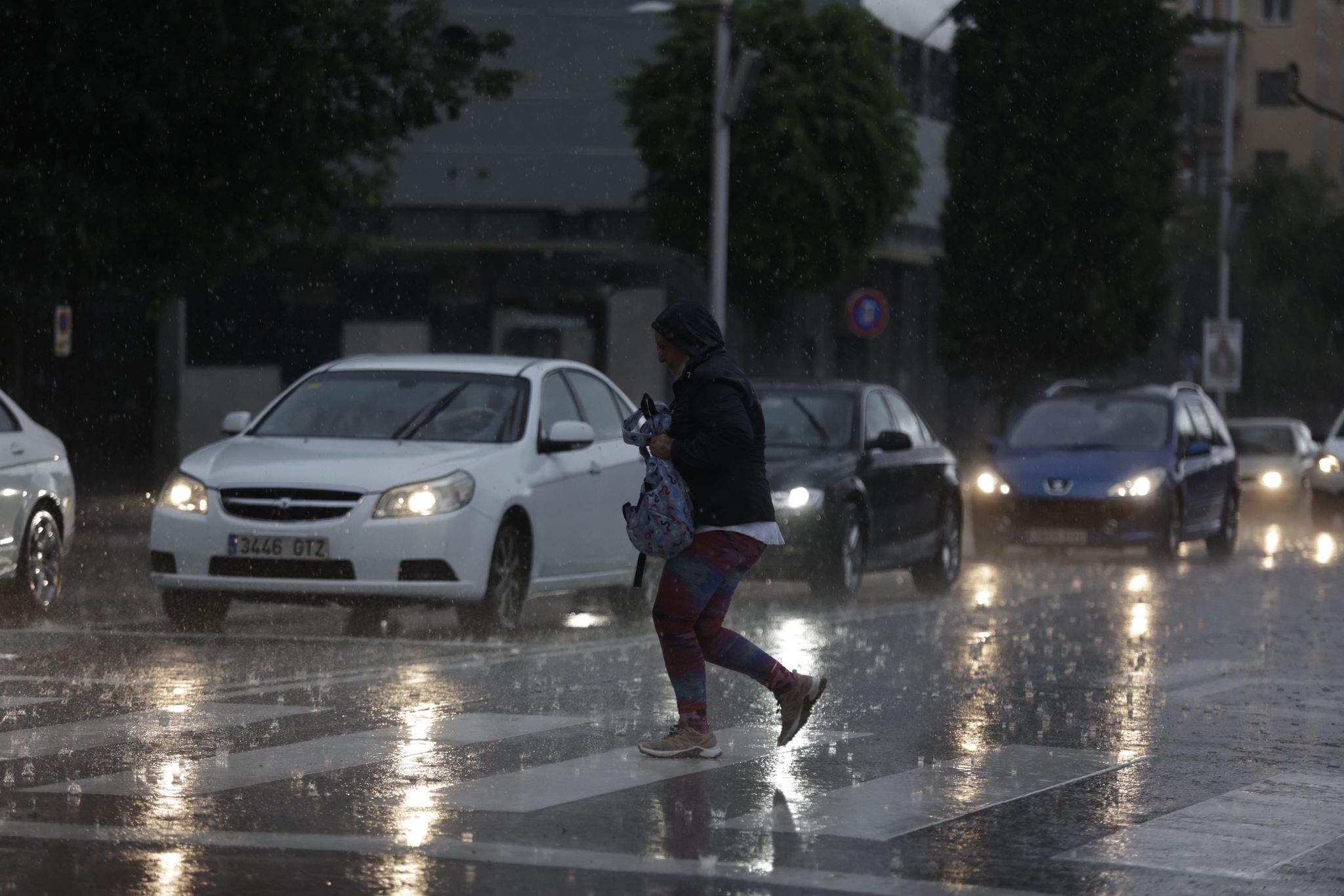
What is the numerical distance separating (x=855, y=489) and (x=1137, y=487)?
537 cm

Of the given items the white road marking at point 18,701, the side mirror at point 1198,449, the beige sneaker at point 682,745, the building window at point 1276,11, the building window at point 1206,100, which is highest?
the building window at point 1276,11

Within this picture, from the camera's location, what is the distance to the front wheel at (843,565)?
55.2 feet

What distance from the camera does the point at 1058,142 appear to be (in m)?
43.3

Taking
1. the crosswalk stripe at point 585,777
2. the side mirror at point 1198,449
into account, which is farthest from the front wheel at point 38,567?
the side mirror at point 1198,449

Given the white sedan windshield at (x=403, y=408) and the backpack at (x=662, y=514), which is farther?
the white sedan windshield at (x=403, y=408)

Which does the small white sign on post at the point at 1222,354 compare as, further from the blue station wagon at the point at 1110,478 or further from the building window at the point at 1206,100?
the building window at the point at 1206,100

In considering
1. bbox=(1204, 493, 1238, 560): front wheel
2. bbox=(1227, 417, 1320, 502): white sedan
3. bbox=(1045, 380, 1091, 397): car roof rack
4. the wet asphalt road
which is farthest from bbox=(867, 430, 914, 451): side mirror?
bbox=(1227, 417, 1320, 502): white sedan

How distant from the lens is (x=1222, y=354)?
1663 inches

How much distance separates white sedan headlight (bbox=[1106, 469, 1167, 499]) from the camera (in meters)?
21.6

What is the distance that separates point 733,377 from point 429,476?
4.83 meters

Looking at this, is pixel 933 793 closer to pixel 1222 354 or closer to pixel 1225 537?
pixel 1225 537

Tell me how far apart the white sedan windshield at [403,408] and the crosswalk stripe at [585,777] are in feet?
16.7

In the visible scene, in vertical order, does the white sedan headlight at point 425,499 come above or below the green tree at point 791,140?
below

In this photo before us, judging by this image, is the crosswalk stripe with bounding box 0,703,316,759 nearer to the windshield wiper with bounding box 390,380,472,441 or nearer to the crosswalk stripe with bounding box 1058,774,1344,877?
the crosswalk stripe with bounding box 1058,774,1344,877
